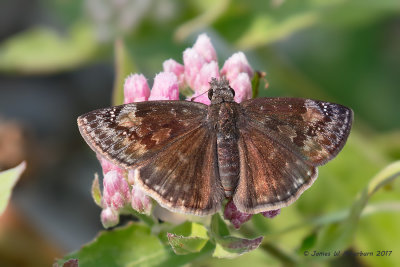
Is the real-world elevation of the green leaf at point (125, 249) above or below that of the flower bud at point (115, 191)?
below

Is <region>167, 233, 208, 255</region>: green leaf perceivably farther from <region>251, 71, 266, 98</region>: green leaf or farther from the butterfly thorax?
<region>251, 71, 266, 98</region>: green leaf

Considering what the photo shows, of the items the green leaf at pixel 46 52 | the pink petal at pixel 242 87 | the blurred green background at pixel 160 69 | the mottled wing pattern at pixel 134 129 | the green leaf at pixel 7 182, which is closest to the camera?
the green leaf at pixel 7 182

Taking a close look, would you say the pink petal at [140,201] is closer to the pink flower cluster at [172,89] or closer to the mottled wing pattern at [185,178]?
the pink flower cluster at [172,89]

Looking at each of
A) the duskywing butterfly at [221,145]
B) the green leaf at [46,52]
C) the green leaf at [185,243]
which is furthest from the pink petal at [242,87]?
the green leaf at [46,52]

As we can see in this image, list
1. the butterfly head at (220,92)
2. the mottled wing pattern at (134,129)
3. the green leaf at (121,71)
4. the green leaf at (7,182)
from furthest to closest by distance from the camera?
1. the green leaf at (121,71)
2. the butterfly head at (220,92)
3. the mottled wing pattern at (134,129)
4. the green leaf at (7,182)

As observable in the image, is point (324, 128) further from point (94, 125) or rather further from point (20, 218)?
point (20, 218)

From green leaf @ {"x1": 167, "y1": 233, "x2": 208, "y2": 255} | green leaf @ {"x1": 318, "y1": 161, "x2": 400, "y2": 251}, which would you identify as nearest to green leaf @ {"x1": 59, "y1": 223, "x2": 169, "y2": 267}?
green leaf @ {"x1": 167, "y1": 233, "x2": 208, "y2": 255}

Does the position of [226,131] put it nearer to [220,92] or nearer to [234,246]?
[220,92]
